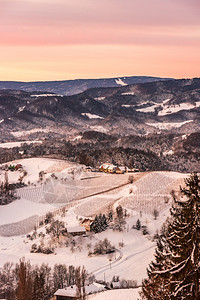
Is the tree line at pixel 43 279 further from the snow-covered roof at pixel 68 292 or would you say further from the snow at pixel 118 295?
the snow at pixel 118 295

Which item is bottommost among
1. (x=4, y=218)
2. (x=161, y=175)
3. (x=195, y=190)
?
(x=4, y=218)

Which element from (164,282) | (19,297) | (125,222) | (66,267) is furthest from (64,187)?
(164,282)

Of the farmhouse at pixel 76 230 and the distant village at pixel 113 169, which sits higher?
the distant village at pixel 113 169

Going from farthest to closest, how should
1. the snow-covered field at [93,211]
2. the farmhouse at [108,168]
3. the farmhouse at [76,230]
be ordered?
the farmhouse at [108,168] → the farmhouse at [76,230] → the snow-covered field at [93,211]

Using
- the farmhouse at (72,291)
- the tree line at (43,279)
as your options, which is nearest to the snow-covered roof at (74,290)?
the farmhouse at (72,291)

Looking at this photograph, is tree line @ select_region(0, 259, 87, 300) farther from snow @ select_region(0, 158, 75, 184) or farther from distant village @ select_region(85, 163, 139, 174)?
distant village @ select_region(85, 163, 139, 174)

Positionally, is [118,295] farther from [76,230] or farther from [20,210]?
[20,210]

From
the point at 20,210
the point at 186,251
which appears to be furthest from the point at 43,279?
the point at 20,210

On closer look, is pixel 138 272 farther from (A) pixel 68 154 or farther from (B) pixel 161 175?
(A) pixel 68 154

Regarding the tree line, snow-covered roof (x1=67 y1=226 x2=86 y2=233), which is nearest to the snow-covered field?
snow-covered roof (x1=67 y1=226 x2=86 y2=233)
